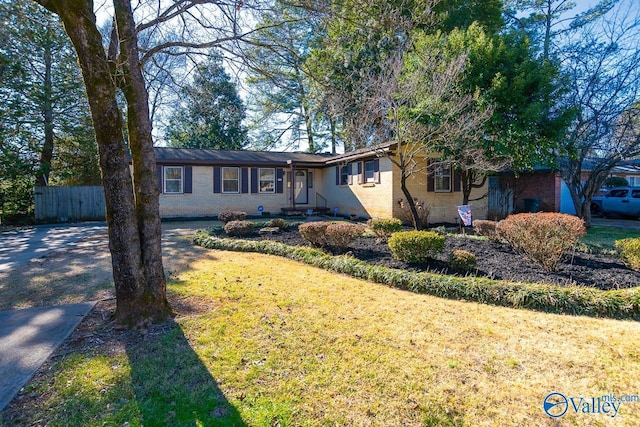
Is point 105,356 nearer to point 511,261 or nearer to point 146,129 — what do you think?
point 146,129

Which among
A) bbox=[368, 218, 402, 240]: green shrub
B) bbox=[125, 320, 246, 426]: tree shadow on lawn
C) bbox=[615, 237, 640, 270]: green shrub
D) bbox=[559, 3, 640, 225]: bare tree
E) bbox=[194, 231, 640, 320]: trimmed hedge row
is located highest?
bbox=[559, 3, 640, 225]: bare tree

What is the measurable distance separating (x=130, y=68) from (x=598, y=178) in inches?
606

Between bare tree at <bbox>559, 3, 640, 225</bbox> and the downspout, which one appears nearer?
bare tree at <bbox>559, 3, 640, 225</bbox>

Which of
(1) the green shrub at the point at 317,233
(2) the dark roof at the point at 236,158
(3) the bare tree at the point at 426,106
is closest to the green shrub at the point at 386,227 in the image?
(1) the green shrub at the point at 317,233

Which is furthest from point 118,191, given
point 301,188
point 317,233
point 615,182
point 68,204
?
point 615,182

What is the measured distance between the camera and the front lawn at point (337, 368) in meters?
2.28

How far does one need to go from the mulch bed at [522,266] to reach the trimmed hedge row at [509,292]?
1.74ft

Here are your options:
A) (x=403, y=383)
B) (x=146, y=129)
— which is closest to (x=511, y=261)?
(x=403, y=383)

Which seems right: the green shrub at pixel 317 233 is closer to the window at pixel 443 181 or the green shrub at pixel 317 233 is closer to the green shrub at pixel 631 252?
the green shrub at pixel 631 252

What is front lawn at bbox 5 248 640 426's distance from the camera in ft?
7.48

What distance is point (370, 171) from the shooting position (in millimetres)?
14398

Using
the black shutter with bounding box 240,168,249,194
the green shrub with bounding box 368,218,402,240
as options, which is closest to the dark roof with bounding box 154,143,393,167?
the black shutter with bounding box 240,168,249,194

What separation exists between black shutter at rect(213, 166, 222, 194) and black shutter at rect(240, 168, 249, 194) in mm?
1072

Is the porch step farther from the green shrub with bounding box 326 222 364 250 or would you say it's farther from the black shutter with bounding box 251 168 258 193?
the green shrub with bounding box 326 222 364 250
